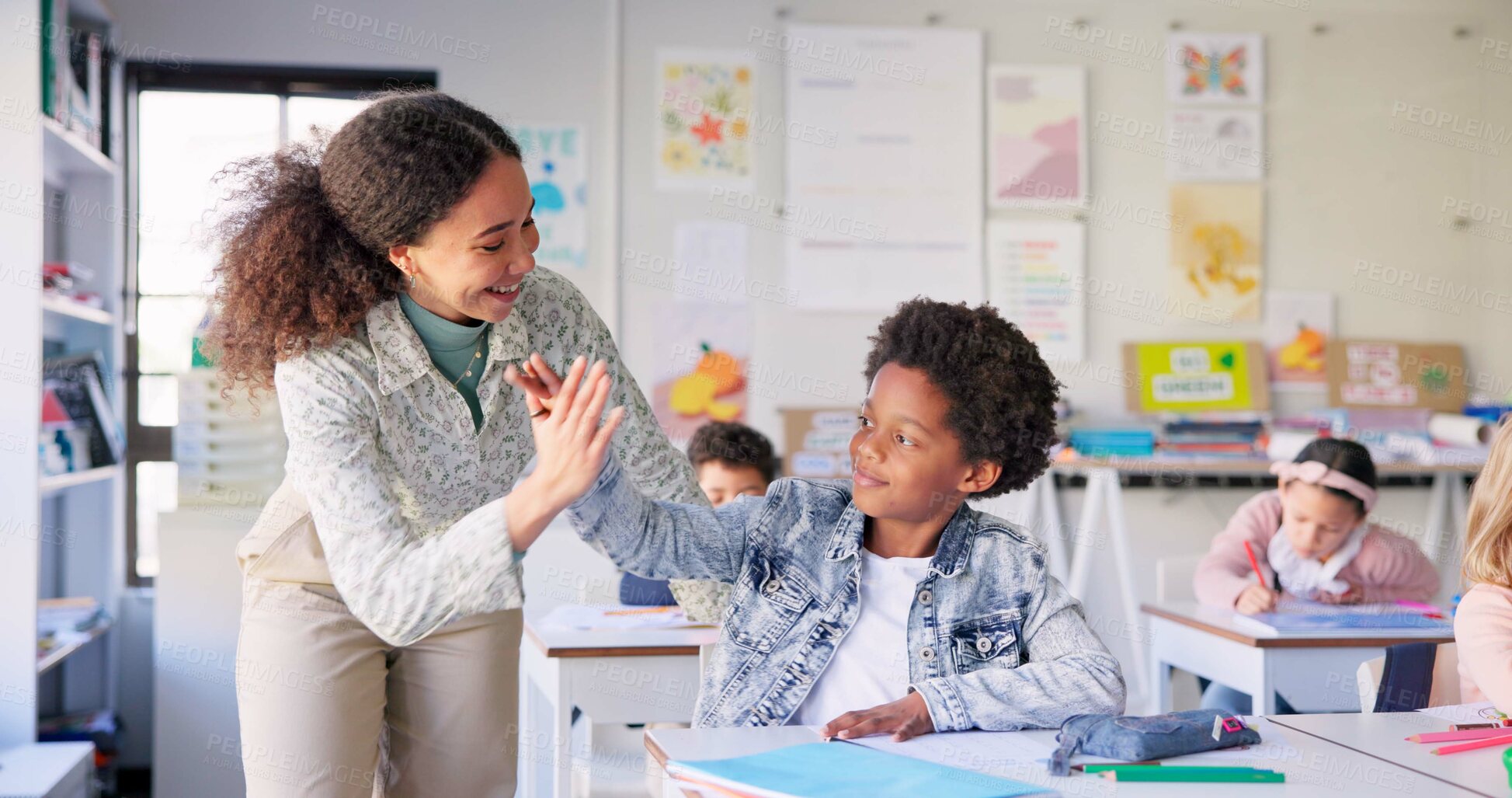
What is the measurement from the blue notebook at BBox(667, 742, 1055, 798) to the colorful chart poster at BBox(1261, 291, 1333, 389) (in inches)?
154

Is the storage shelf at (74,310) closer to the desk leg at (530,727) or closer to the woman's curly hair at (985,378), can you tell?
the desk leg at (530,727)

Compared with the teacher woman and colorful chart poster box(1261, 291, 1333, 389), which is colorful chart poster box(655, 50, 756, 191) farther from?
the teacher woman

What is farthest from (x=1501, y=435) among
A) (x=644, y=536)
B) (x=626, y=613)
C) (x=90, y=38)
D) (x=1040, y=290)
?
(x=90, y=38)

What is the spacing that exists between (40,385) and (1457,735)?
2736 millimetres

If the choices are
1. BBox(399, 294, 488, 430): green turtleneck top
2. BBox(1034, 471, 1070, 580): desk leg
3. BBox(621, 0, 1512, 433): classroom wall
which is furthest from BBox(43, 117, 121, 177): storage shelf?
BBox(1034, 471, 1070, 580): desk leg

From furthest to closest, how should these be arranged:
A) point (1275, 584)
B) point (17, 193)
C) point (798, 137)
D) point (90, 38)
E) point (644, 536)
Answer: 1. point (798, 137)
2. point (90, 38)
3. point (1275, 584)
4. point (17, 193)
5. point (644, 536)

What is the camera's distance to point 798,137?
4.41m

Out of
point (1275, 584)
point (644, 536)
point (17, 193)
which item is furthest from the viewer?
point (1275, 584)

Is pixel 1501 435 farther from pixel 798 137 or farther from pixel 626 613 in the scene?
pixel 798 137

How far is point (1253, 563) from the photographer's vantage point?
9.81 feet

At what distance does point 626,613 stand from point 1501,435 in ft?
5.14

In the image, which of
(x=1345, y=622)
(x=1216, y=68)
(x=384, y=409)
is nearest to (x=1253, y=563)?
(x=1345, y=622)

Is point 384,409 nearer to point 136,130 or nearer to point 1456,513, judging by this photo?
point 136,130

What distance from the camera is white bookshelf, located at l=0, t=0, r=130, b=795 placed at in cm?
279
